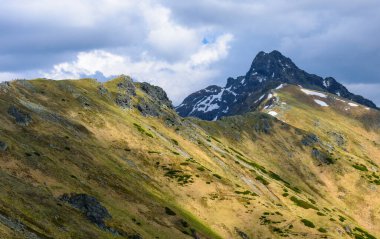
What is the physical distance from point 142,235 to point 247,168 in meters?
86.8

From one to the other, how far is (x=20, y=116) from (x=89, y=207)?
39292mm

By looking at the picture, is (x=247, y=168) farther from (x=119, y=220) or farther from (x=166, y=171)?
(x=119, y=220)

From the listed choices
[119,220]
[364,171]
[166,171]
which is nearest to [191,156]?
[166,171]

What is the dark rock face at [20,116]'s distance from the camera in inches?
3647

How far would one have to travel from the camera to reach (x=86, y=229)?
55.8m

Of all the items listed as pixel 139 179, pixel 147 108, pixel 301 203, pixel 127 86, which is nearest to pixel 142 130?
pixel 147 108

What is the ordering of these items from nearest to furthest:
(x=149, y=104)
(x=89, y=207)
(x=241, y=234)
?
(x=89, y=207) < (x=241, y=234) < (x=149, y=104)

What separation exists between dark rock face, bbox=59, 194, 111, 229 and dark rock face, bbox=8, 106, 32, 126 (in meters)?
33.6

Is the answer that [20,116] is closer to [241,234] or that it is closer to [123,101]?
[241,234]

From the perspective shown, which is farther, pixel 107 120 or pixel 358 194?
pixel 358 194

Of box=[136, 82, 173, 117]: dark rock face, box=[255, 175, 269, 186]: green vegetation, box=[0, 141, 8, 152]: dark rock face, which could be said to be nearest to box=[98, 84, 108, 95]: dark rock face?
box=[136, 82, 173, 117]: dark rock face

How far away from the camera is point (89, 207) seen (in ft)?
212

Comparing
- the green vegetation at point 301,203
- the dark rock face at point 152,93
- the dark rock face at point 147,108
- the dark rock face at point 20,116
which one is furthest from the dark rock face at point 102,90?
the green vegetation at point 301,203

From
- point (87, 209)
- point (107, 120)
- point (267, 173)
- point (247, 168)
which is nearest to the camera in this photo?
point (87, 209)
